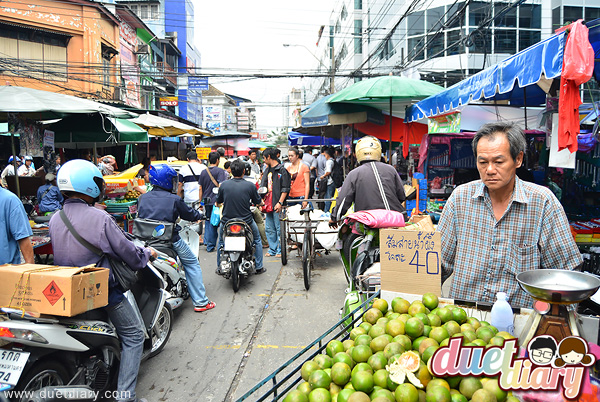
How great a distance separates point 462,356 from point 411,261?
940mm

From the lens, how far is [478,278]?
8.52ft

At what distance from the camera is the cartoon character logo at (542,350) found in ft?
5.31

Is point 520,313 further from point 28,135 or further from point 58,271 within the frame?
point 28,135

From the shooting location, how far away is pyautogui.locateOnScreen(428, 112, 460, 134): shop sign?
22.3 ft

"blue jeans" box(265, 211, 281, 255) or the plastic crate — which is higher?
the plastic crate

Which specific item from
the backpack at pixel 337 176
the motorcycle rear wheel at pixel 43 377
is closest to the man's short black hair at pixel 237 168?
the motorcycle rear wheel at pixel 43 377

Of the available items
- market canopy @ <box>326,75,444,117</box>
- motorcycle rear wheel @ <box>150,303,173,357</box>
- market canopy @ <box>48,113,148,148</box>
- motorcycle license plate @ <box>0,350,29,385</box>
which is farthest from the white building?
motorcycle license plate @ <box>0,350,29,385</box>

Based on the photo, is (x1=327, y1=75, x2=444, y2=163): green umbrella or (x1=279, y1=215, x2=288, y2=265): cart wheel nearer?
(x1=327, y1=75, x2=444, y2=163): green umbrella

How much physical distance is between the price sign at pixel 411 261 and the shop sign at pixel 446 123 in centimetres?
478

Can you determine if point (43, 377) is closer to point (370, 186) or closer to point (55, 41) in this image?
point (370, 186)

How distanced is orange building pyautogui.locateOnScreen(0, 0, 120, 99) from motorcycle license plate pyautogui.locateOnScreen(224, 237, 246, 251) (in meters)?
13.6

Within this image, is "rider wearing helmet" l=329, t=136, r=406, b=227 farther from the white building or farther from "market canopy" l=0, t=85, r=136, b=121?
the white building

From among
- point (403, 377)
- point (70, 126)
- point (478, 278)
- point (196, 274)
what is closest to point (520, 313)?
point (478, 278)

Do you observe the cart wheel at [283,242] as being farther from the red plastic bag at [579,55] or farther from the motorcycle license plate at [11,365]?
the motorcycle license plate at [11,365]
